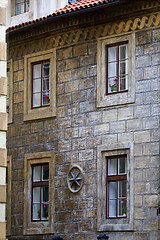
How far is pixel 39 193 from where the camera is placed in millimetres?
27406

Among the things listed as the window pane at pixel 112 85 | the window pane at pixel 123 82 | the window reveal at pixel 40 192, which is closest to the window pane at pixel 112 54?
the window pane at pixel 112 85

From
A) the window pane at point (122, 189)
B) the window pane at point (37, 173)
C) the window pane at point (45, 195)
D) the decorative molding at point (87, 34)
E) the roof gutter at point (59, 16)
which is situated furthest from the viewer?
the window pane at point (37, 173)

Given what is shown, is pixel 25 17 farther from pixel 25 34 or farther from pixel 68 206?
pixel 68 206

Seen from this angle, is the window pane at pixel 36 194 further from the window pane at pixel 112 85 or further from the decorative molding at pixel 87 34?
the decorative molding at pixel 87 34

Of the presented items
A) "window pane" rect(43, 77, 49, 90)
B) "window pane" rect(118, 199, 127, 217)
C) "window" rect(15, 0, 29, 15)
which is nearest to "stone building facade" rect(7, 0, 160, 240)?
"window pane" rect(118, 199, 127, 217)

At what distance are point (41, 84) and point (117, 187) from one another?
434 cm

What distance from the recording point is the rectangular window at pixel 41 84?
2777cm

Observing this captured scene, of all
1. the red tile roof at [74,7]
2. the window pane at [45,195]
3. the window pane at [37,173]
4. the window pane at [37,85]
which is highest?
the red tile roof at [74,7]

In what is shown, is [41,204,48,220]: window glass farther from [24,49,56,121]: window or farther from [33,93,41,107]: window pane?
[33,93,41,107]: window pane

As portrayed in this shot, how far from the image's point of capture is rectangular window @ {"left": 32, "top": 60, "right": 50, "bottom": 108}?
27766 mm

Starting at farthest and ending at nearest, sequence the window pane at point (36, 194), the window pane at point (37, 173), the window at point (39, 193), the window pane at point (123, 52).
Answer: the window pane at point (37, 173) < the window pane at point (36, 194) < the window at point (39, 193) < the window pane at point (123, 52)

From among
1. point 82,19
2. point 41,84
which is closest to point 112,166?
point 41,84

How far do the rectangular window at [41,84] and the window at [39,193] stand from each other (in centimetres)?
159

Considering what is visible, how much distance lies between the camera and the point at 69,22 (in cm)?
2728
